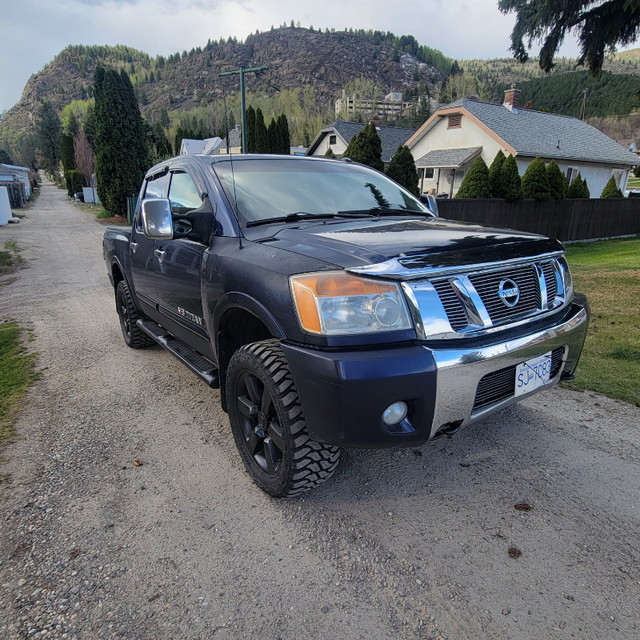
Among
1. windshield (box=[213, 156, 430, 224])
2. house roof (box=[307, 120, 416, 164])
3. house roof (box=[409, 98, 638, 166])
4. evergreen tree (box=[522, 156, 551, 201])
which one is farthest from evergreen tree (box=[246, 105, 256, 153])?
windshield (box=[213, 156, 430, 224])

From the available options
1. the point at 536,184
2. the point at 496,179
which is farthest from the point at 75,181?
the point at 536,184

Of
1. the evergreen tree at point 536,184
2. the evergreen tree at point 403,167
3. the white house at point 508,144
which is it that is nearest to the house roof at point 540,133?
the white house at point 508,144

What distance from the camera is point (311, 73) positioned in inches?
7825

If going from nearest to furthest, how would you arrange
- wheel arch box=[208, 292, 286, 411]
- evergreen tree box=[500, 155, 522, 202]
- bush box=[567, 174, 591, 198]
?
wheel arch box=[208, 292, 286, 411] → evergreen tree box=[500, 155, 522, 202] → bush box=[567, 174, 591, 198]

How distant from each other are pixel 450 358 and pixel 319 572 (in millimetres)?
1125

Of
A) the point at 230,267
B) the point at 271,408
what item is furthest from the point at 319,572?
the point at 230,267

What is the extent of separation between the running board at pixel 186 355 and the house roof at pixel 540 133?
26.5 meters

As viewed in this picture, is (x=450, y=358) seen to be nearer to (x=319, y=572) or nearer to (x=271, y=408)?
(x=271, y=408)

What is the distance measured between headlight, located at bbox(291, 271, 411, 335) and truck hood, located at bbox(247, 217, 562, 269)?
11cm

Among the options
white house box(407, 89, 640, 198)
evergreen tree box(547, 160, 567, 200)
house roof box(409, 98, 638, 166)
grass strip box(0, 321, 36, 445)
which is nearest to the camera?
grass strip box(0, 321, 36, 445)

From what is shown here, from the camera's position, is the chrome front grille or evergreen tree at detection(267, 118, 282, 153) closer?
the chrome front grille

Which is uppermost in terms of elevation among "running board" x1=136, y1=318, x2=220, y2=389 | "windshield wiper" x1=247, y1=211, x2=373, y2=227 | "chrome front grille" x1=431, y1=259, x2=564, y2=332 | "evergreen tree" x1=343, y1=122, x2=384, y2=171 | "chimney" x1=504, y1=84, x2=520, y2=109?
"chimney" x1=504, y1=84, x2=520, y2=109

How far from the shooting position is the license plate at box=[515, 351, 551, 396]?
2338 millimetres

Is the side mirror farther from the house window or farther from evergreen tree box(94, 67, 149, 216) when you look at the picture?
the house window
